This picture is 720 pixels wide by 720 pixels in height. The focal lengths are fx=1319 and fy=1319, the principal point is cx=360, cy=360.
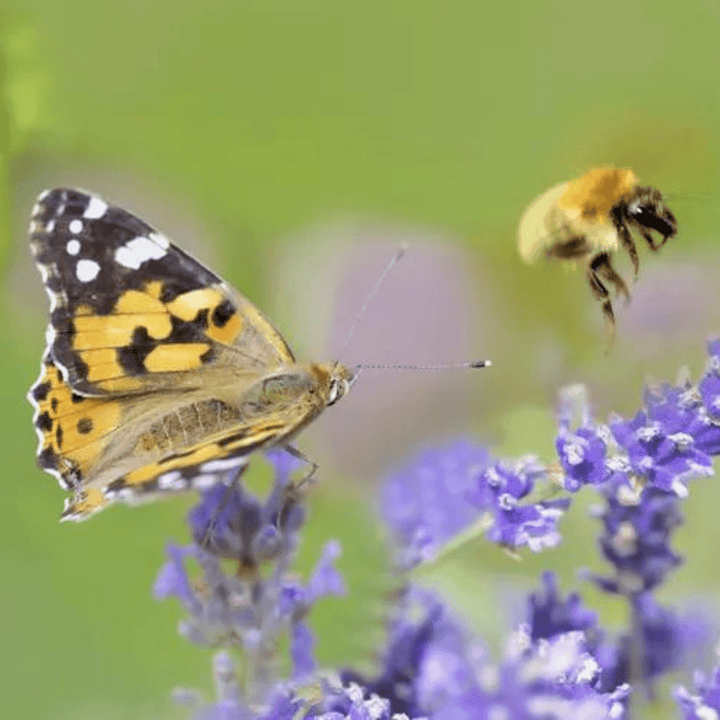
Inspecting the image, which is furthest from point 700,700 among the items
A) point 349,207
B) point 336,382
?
point 349,207

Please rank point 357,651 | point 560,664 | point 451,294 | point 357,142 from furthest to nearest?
point 357,142, point 451,294, point 357,651, point 560,664

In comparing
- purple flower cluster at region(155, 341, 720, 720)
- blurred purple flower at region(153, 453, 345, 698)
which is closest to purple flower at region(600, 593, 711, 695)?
purple flower cluster at region(155, 341, 720, 720)

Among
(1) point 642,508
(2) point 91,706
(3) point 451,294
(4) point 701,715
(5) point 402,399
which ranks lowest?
(4) point 701,715

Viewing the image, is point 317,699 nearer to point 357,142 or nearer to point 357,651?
point 357,651

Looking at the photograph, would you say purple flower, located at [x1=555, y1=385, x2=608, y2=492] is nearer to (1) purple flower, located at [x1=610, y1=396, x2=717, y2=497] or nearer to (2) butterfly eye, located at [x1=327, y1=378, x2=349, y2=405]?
(1) purple flower, located at [x1=610, y1=396, x2=717, y2=497]

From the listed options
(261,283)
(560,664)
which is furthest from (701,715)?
(261,283)

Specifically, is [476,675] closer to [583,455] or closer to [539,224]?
[583,455]

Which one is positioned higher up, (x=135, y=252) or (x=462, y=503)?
(x=135, y=252)

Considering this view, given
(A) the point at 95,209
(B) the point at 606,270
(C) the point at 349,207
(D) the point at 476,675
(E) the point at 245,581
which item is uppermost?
(C) the point at 349,207
